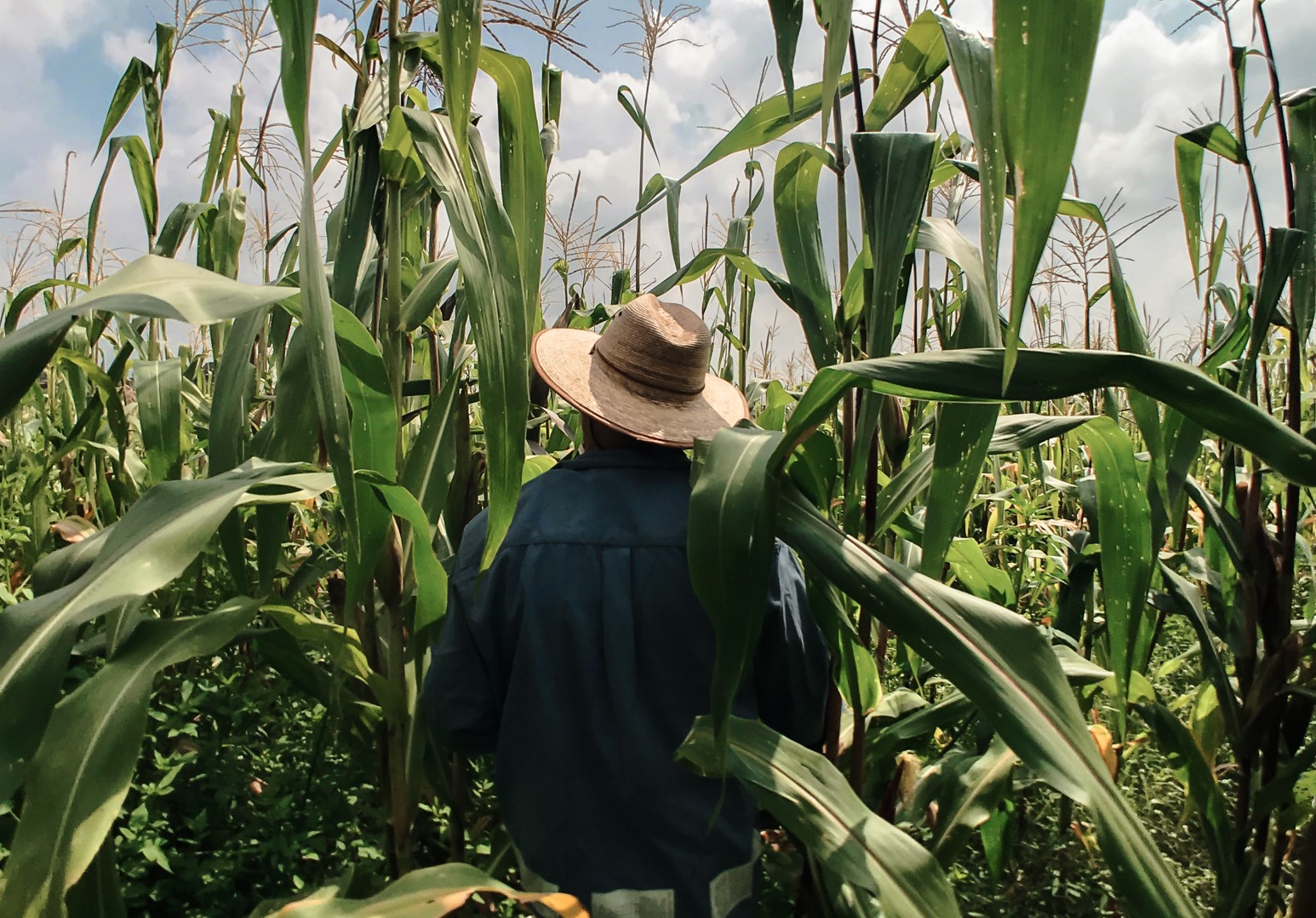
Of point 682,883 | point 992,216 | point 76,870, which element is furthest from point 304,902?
point 992,216

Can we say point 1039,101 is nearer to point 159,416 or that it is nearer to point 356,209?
point 356,209

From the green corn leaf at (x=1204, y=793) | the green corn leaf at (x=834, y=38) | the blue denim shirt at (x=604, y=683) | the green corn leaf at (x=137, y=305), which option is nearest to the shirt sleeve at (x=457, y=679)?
the blue denim shirt at (x=604, y=683)

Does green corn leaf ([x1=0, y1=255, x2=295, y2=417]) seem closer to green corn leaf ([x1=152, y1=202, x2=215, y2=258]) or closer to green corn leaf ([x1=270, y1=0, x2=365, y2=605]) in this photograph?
green corn leaf ([x1=270, y1=0, x2=365, y2=605])

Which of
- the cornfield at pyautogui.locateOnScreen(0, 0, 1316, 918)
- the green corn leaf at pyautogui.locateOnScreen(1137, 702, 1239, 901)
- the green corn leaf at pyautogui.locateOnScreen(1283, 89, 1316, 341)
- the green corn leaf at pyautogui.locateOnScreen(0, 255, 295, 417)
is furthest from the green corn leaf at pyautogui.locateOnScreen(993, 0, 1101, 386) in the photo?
the green corn leaf at pyautogui.locateOnScreen(1137, 702, 1239, 901)

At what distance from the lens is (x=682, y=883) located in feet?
3.72

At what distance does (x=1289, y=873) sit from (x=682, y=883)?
120 centimetres

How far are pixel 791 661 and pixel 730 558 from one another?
0.50m

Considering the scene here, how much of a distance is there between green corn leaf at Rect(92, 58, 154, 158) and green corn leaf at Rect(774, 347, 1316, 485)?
149cm

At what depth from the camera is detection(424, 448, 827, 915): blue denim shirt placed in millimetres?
1126

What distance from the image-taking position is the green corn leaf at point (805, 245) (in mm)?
1116

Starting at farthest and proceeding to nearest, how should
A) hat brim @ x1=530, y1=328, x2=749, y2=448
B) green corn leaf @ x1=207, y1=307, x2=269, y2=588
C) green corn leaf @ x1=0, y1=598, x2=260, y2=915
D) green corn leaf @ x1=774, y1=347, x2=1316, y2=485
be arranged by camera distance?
1. hat brim @ x1=530, y1=328, x2=749, y2=448
2. green corn leaf @ x1=207, y1=307, x2=269, y2=588
3. green corn leaf @ x1=0, y1=598, x2=260, y2=915
4. green corn leaf @ x1=774, y1=347, x2=1316, y2=485

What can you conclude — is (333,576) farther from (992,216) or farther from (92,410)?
(992,216)

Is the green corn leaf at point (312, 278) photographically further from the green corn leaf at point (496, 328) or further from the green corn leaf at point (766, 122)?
the green corn leaf at point (766, 122)

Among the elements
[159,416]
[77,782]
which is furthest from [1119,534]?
[159,416]
